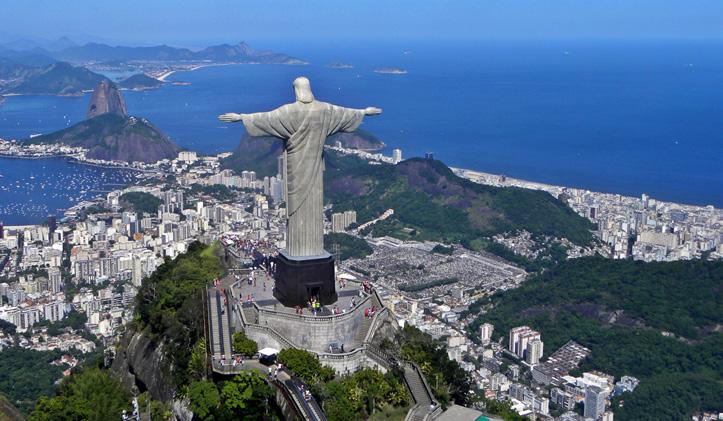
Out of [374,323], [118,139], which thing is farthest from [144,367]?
[118,139]

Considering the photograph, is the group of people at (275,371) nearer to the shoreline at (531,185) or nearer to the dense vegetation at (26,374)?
the dense vegetation at (26,374)

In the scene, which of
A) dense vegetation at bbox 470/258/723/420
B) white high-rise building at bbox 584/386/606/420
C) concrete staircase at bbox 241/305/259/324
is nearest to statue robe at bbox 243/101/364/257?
concrete staircase at bbox 241/305/259/324

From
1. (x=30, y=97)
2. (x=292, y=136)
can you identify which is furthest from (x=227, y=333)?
(x=30, y=97)

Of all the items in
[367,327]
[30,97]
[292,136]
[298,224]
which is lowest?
[30,97]

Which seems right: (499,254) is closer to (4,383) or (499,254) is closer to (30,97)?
(4,383)

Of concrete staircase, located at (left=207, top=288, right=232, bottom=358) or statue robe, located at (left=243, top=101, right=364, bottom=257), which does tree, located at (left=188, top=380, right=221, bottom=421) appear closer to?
concrete staircase, located at (left=207, top=288, right=232, bottom=358)

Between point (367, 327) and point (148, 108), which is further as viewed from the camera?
point (148, 108)
